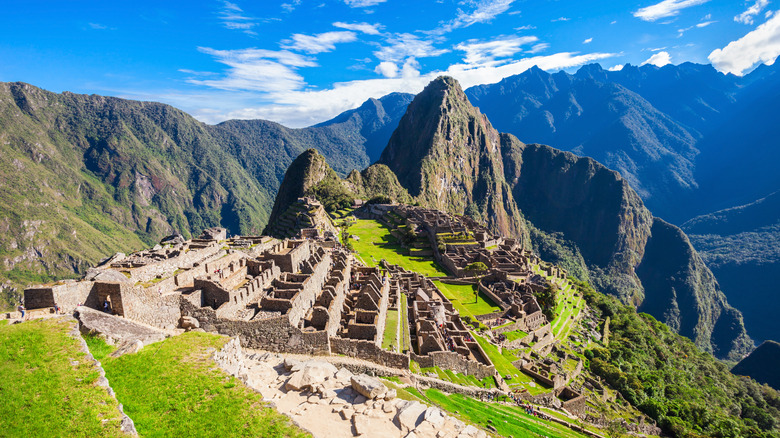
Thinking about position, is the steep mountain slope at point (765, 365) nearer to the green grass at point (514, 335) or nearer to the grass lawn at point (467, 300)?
the grass lawn at point (467, 300)

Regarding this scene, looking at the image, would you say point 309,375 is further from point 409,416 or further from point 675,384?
point 675,384

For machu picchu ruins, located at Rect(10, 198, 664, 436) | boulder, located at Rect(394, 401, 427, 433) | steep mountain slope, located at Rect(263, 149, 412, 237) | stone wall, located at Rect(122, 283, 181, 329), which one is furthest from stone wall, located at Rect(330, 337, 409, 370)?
steep mountain slope, located at Rect(263, 149, 412, 237)

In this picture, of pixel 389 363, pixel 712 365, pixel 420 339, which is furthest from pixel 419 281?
pixel 712 365

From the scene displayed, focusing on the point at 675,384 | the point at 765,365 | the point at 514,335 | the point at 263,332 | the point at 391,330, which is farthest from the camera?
the point at 765,365

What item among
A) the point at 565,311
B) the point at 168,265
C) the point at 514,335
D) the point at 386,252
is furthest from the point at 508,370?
the point at 386,252

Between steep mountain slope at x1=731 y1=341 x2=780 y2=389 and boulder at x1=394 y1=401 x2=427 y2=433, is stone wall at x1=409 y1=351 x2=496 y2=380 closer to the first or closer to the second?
boulder at x1=394 y1=401 x2=427 y2=433

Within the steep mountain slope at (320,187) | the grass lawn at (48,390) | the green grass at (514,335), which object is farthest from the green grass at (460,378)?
the steep mountain slope at (320,187)
